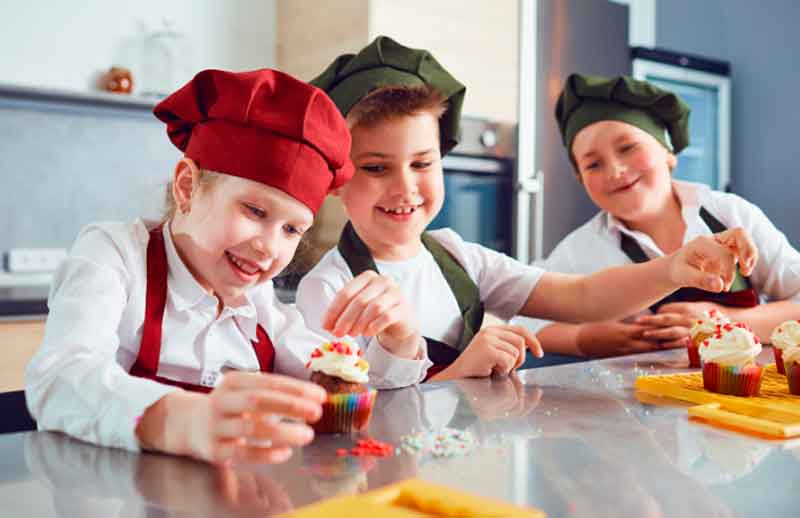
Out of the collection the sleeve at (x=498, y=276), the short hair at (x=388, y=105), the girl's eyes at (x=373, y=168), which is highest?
the short hair at (x=388, y=105)

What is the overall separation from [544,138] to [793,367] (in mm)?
2091

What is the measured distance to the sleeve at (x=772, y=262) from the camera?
177cm

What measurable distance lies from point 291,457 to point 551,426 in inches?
11.4

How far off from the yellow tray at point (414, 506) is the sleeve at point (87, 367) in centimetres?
24

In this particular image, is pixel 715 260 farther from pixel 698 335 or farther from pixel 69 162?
pixel 69 162

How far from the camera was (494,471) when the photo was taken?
681 mm

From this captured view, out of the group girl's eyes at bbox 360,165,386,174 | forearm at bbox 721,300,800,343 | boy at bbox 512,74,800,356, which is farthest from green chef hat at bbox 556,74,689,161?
girl's eyes at bbox 360,165,386,174

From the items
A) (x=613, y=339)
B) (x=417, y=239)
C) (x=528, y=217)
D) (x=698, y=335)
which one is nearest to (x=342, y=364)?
Answer: (x=417, y=239)

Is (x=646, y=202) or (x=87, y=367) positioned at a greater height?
(x=646, y=202)

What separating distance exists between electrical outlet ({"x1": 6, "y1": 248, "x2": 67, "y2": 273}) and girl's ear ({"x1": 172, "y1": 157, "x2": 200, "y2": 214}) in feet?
5.90

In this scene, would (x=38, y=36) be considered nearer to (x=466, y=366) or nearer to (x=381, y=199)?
(x=381, y=199)

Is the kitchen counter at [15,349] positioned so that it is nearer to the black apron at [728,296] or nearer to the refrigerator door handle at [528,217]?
the black apron at [728,296]

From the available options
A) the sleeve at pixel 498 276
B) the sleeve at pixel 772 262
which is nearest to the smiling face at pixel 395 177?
the sleeve at pixel 498 276

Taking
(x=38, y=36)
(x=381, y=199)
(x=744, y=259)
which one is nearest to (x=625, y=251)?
(x=744, y=259)
